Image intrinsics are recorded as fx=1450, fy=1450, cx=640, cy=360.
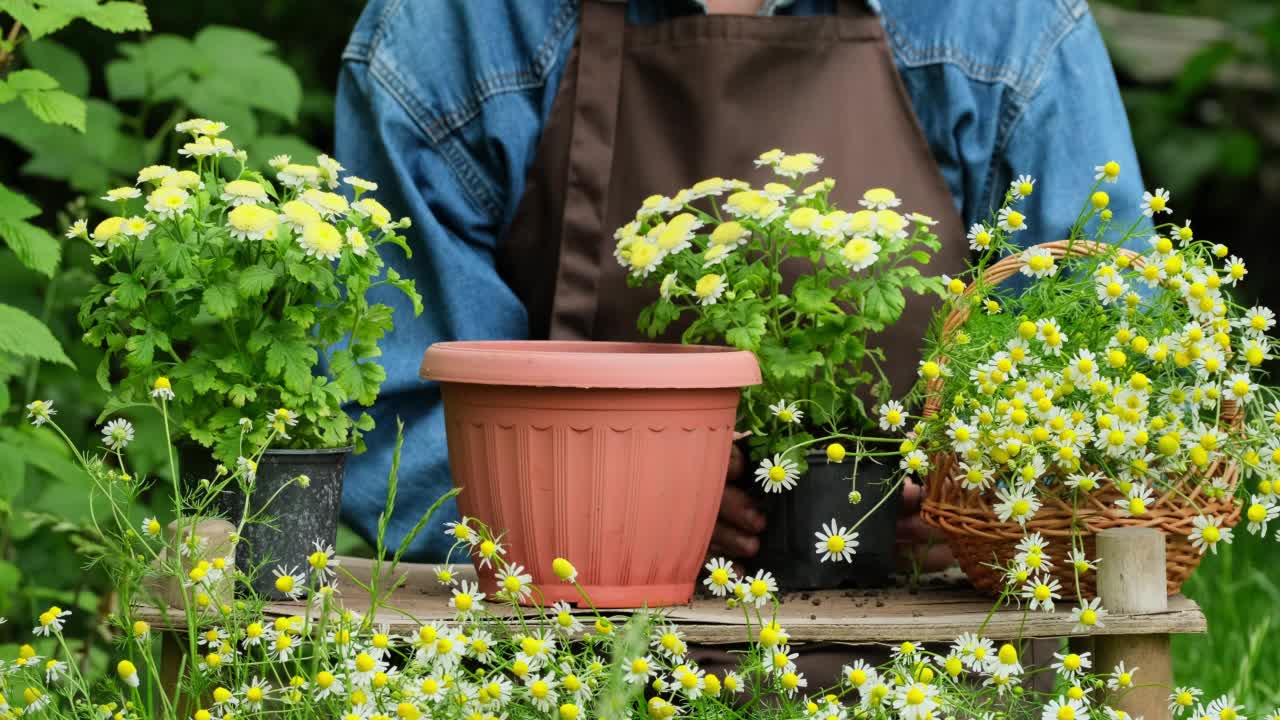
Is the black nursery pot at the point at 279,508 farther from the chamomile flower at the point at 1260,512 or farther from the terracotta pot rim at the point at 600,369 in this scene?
the chamomile flower at the point at 1260,512

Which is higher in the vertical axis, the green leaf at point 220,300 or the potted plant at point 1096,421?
the green leaf at point 220,300

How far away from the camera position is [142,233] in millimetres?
1508

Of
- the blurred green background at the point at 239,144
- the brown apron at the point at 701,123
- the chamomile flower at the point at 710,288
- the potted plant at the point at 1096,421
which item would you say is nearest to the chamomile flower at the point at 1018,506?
the potted plant at the point at 1096,421

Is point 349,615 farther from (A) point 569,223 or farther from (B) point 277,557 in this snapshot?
(A) point 569,223

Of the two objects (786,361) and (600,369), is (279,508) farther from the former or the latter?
(786,361)

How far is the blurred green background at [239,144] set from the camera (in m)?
2.71

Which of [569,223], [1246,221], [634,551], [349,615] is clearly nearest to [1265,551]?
[1246,221]

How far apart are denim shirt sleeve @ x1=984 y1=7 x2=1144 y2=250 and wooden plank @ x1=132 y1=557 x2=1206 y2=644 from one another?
0.71 metres

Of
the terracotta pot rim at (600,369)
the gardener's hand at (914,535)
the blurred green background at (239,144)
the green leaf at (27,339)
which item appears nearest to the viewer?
the terracotta pot rim at (600,369)

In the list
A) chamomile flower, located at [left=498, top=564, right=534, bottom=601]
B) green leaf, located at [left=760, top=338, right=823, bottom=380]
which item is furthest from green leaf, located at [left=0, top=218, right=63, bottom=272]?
green leaf, located at [left=760, top=338, right=823, bottom=380]

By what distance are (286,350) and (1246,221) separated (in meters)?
4.76

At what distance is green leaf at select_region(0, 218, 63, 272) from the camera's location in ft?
6.75

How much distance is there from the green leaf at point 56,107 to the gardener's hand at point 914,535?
1263mm

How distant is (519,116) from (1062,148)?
30.5 inches
